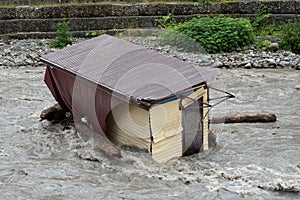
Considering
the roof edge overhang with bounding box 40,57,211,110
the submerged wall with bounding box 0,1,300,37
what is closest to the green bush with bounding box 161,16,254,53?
the submerged wall with bounding box 0,1,300,37

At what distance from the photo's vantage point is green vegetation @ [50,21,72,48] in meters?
15.3

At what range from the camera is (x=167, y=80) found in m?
8.15

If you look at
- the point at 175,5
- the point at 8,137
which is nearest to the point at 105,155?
the point at 8,137

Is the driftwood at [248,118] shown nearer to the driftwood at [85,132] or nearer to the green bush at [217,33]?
the driftwood at [85,132]

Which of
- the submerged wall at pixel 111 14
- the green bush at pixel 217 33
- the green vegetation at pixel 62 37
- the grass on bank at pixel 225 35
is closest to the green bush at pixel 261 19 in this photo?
the submerged wall at pixel 111 14

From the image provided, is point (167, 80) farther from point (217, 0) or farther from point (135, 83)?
point (217, 0)

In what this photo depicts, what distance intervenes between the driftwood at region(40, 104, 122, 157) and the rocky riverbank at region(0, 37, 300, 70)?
438 centimetres

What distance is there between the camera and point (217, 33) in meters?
15.0

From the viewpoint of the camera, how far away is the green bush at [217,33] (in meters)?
15.0

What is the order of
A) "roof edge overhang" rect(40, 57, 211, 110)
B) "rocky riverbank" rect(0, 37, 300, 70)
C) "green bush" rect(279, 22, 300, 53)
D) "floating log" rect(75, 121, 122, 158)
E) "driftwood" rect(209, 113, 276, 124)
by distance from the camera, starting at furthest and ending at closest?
"green bush" rect(279, 22, 300, 53), "rocky riverbank" rect(0, 37, 300, 70), "driftwood" rect(209, 113, 276, 124), "floating log" rect(75, 121, 122, 158), "roof edge overhang" rect(40, 57, 211, 110)

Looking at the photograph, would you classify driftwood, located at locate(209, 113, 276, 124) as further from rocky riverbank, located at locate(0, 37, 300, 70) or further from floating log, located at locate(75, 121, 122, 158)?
rocky riverbank, located at locate(0, 37, 300, 70)

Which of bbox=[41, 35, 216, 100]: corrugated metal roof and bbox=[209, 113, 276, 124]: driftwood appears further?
bbox=[209, 113, 276, 124]: driftwood

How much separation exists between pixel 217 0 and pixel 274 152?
8.67m

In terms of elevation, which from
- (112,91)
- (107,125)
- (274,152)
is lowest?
(274,152)
